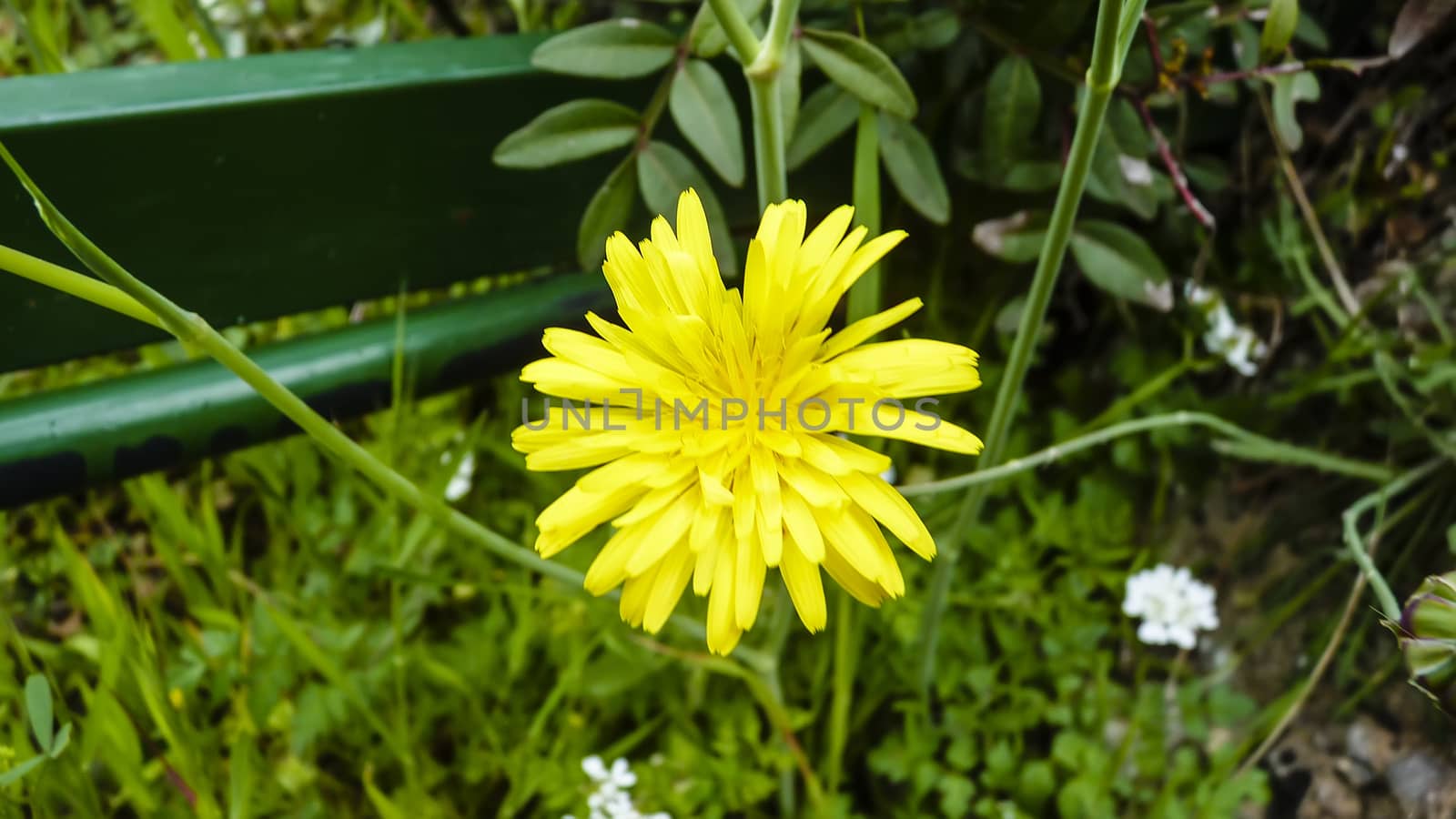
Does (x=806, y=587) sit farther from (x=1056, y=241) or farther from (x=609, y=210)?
(x=609, y=210)

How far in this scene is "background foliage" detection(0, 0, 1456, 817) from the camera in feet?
2.51

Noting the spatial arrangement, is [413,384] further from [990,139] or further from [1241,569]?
[1241,569]

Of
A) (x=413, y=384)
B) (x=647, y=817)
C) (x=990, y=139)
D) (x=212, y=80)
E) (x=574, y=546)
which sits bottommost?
(x=647, y=817)

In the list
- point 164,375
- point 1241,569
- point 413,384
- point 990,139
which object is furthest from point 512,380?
point 1241,569

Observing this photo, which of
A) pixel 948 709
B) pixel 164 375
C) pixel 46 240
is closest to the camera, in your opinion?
pixel 46 240

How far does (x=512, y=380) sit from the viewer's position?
1113mm

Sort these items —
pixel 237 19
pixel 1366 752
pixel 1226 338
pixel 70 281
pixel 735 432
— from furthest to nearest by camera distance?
pixel 237 19
pixel 1226 338
pixel 1366 752
pixel 735 432
pixel 70 281

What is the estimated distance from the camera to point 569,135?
0.73 m

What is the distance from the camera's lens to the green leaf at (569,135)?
72 centimetres

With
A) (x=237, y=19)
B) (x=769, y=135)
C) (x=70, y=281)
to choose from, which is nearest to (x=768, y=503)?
(x=769, y=135)

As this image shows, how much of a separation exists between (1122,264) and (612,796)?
0.65 metres

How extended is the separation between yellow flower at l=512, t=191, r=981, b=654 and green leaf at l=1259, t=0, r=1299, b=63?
343 mm

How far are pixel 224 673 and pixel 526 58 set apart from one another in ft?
1.98

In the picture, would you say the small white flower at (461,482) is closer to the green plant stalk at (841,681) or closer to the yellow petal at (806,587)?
the green plant stalk at (841,681)
